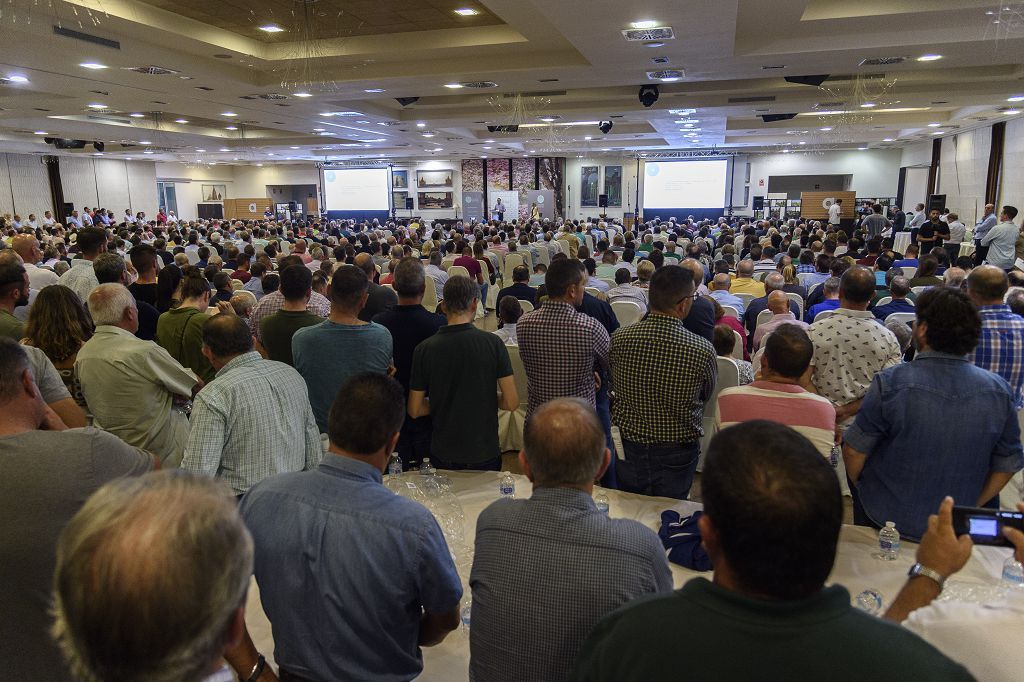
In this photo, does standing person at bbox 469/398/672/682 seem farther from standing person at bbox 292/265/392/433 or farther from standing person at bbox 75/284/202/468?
standing person at bbox 75/284/202/468

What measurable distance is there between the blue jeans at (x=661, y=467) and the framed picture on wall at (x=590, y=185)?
26561mm

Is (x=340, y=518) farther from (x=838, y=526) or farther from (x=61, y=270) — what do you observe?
(x=61, y=270)

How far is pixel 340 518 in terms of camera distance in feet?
5.24

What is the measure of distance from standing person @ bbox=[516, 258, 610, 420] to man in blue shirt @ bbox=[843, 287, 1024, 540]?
4.25 feet

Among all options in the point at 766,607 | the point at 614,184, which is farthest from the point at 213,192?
the point at 766,607

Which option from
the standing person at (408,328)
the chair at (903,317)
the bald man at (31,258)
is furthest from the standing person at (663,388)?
the bald man at (31,258)

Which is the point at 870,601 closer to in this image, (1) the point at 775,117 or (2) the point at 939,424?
(2) the point at 939,424

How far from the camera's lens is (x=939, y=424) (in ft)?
7.91

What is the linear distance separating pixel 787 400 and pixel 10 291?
421 centimetres

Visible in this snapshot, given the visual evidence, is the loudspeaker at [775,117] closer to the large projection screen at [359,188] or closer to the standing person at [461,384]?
the standing person at [461,384]

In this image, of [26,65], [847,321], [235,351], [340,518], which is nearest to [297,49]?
[26,65]

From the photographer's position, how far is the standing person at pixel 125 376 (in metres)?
Result: 3.06

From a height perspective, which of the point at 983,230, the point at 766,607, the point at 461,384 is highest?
the point at 983,230

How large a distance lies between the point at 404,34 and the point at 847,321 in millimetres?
6183
